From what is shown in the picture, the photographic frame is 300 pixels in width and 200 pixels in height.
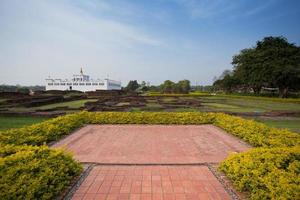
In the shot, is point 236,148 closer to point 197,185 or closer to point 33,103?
point 197,185

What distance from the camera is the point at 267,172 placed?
3889 mm

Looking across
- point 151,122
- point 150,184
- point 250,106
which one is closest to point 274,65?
point 250,106

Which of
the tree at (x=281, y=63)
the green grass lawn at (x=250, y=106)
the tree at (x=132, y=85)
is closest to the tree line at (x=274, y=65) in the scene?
the tree at (x=281, y=63)

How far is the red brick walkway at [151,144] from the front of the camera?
5922 millimetres

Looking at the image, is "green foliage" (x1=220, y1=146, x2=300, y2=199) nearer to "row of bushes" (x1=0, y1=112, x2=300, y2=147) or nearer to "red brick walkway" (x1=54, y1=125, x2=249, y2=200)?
"red brick walkway" (x1=54, y1=125, x2=249, y2=200)

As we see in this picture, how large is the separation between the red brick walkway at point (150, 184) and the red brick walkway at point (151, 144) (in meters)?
0.59

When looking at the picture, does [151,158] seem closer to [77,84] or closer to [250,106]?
[250,106]

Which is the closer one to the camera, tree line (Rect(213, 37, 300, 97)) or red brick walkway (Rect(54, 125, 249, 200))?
red brick walkway (Rect(54, 125, 249, 200))

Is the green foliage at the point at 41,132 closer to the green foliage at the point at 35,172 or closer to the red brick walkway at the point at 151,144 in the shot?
the red brick walkway at the point at 151,144

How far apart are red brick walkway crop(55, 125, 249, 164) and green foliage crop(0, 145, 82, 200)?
1.37 meters

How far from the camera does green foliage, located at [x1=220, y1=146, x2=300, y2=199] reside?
330cm

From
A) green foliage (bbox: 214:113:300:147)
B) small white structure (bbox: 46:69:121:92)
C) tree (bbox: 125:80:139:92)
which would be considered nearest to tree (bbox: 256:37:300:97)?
green foliage (bbox: 214:113:300:147)

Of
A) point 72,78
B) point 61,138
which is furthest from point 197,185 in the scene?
point 72,78

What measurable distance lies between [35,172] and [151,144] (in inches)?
161
